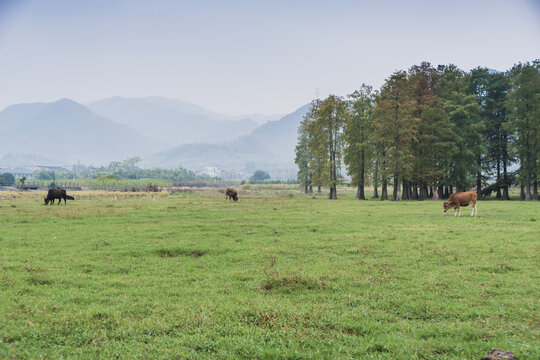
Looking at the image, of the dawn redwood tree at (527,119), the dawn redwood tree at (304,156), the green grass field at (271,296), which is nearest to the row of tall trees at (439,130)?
the dawn redwood tree at (527,119)

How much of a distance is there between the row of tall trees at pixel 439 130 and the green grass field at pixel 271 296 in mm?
32915

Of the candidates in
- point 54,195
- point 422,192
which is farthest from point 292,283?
point 422,192

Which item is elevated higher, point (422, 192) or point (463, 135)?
point (463, 135)

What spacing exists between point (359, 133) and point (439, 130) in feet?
40.1

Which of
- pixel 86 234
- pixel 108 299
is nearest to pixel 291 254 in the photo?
pixel 108 299

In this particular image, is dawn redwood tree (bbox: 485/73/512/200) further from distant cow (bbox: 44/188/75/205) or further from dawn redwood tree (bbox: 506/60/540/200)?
distant cow (bbox: 44/188/75/205)

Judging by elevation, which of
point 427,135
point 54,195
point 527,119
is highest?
point 527,119

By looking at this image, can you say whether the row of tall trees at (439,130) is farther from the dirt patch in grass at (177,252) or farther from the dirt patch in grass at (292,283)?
the dirt patch in grass at (292,283)

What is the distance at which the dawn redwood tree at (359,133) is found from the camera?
187 ft

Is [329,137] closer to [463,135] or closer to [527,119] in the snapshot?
[463,135]

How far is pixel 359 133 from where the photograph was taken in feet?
189

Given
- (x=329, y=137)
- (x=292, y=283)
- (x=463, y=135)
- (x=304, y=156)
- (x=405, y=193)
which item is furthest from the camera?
(x=304, y=156)

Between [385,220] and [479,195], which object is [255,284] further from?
[479,195]

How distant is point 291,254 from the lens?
50.0 feet
